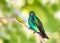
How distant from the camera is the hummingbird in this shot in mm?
2285

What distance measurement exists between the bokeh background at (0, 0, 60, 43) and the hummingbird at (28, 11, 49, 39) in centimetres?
3

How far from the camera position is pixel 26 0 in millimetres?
2303

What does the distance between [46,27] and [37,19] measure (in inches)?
3.9

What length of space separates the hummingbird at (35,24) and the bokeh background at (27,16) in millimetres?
25

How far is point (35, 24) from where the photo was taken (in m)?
2.30

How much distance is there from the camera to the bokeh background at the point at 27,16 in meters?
2.29

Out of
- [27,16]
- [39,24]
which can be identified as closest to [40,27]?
[39,24]

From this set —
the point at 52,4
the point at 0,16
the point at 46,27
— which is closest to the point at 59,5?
the point at 52,4

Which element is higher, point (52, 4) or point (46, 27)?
point (52, 4)

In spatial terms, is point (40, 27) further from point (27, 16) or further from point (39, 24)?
point (27, 16)

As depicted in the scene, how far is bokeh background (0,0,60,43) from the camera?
2293mm

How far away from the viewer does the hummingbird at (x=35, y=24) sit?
7.50 feet

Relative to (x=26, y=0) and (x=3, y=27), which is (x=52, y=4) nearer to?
(x=26, y=0)

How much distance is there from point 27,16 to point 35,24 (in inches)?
3.7
